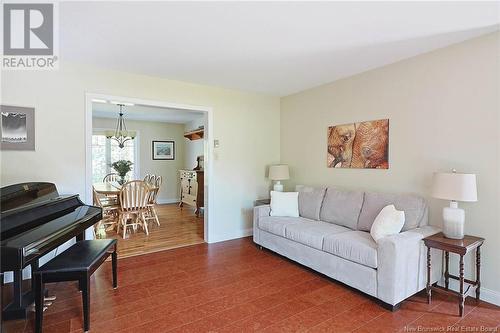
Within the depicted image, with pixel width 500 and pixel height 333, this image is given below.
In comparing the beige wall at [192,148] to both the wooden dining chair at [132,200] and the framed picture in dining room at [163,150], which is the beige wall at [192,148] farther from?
the wooden dining chair at [132,200]

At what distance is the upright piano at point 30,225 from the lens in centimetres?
169

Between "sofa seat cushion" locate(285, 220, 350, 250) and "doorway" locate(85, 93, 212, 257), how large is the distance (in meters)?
1.46

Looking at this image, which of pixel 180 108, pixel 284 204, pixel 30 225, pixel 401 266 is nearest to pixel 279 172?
pixel 284 204

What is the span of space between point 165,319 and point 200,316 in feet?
0.91

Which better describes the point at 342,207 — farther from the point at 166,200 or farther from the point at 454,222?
the point at 166,200

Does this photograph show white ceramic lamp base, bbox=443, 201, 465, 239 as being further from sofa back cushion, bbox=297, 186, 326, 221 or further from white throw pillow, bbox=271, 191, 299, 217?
white throw pillow, bbox=271, 191, 299, 217

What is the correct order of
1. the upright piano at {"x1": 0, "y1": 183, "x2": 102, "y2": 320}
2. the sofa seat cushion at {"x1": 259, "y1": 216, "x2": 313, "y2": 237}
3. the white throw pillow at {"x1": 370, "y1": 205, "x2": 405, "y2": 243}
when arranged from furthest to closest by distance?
the sofa seat cushion at {"x1": 259, "y1": 216, "x2": 313, "y2": 237}, the white throw pillow at {"x1": 370, "y1": 205, "x2": 405, "y2": 243}, the upright piano at {"x1": 0, "y1": 183, "x2": 102, "y2": 320}

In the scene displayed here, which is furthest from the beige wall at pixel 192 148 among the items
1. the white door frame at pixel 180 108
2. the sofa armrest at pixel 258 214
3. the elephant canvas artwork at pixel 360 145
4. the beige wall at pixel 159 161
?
the elephant canvas artwork at pixel 360 145

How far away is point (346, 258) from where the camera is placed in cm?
259

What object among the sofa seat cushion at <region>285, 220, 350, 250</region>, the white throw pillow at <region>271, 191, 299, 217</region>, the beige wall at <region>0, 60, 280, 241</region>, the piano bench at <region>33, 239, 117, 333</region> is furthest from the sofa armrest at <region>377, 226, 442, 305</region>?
the beige wall at <region>0, 60, 280, 241</region>

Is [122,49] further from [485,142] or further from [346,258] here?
[485,142]

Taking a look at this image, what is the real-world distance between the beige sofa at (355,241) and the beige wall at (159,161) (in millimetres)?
4556

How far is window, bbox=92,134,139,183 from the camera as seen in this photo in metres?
6.89

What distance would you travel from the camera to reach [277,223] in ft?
11.3
